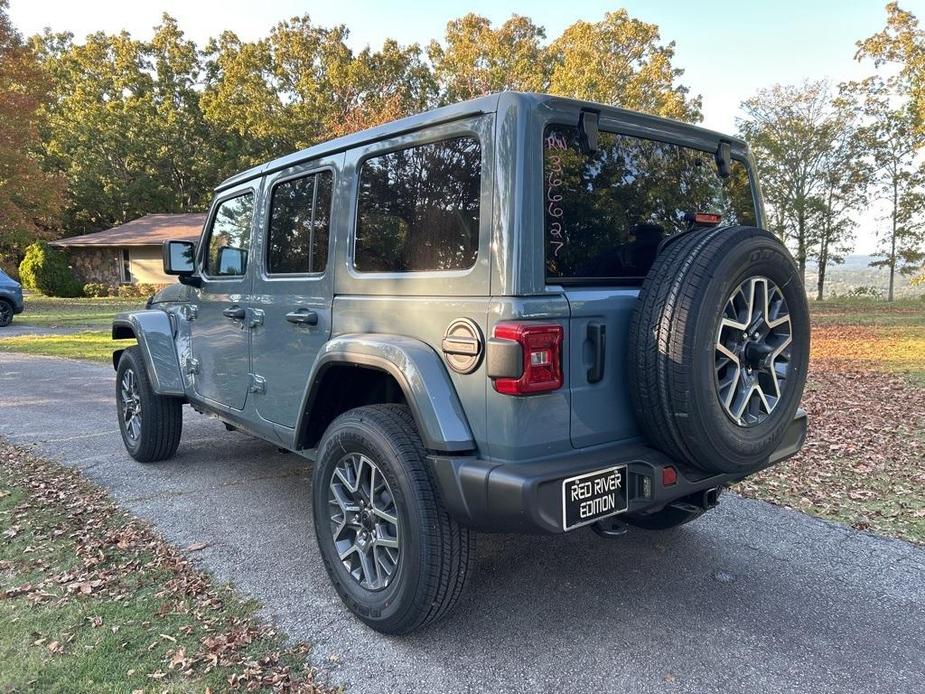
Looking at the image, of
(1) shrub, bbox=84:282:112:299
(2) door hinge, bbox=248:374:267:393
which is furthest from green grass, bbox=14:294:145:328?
(2) door hinge, bbox=248:374:267:393

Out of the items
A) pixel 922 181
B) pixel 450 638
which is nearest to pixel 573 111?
pixel 450 638

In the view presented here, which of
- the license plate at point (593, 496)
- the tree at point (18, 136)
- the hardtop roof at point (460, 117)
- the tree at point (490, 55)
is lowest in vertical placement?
the license plate at point (593, 496)

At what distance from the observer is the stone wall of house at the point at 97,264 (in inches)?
1281

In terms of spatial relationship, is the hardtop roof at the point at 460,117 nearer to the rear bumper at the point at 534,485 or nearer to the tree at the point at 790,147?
the rear bumper at the point at 534,485

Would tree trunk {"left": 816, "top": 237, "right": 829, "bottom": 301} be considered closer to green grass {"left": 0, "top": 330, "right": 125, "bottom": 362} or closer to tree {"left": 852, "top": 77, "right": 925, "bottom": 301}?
tree {"left": 852, "top": 77, "right": 925, "bottom": 301}

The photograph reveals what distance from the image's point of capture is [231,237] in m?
4.18

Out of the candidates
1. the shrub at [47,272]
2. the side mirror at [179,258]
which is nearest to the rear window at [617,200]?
the side mirror at [179,258]

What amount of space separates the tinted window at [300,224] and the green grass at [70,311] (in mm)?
13779

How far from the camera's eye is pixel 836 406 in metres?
7.01

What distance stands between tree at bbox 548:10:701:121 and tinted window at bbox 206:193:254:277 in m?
15.3

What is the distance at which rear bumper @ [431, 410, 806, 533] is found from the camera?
2248 millimetres

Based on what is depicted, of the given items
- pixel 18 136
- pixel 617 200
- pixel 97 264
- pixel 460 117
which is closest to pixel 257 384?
pixel 460 117

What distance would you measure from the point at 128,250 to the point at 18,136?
33.0 feet

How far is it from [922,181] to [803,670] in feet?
99.8
